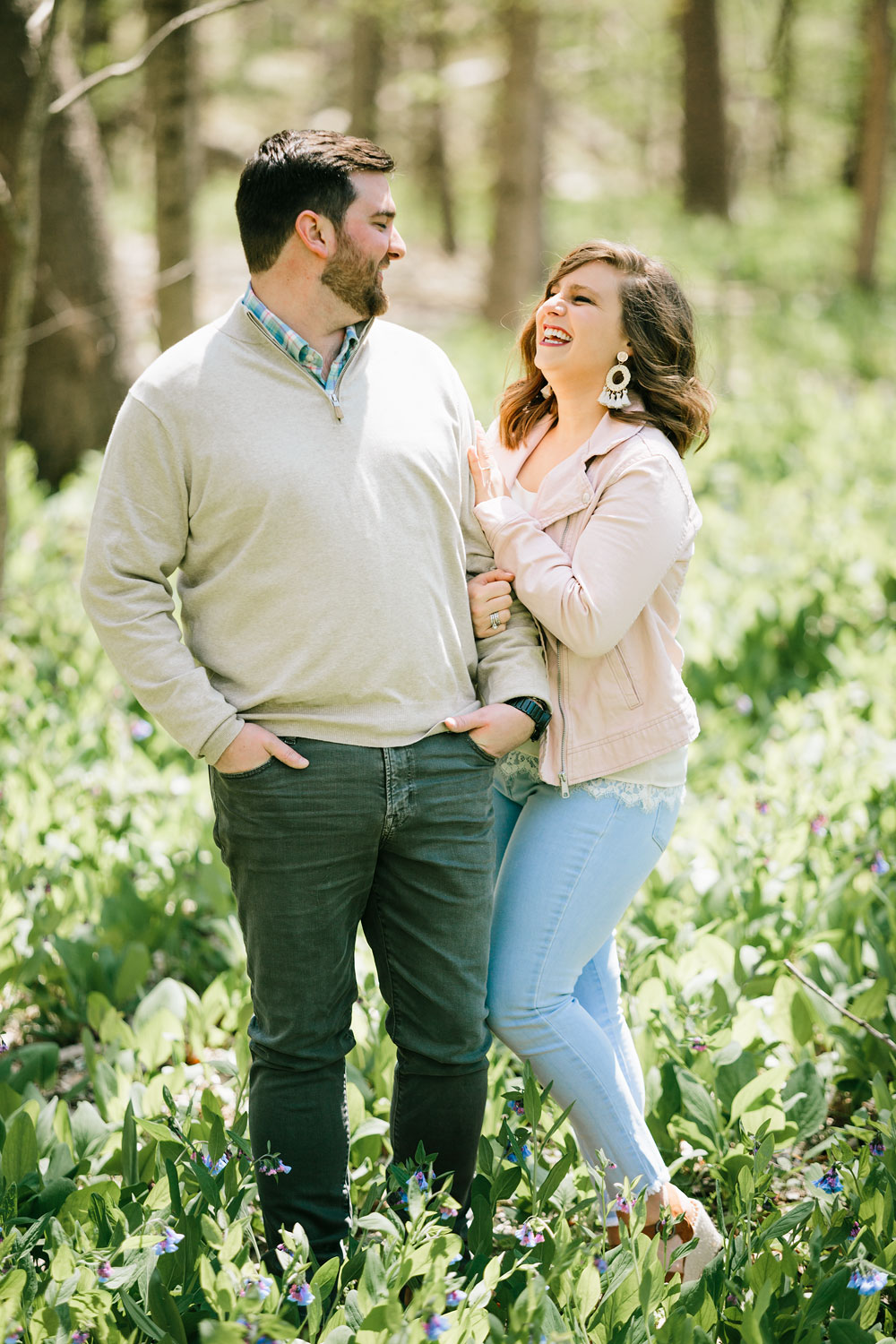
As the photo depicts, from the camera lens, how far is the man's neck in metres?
1.96

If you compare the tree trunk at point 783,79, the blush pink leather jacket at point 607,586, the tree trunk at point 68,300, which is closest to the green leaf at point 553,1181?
the blush pink leather jacket at point 607,586

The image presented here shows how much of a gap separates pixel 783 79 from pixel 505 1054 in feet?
65.9

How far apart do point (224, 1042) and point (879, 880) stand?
1.78m

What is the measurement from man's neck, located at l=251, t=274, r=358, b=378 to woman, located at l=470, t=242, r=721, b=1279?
1.21ft

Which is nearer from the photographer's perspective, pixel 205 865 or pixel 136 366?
pixel 205 865

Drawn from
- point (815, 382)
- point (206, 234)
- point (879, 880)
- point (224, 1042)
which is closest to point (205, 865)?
point (224, 1042)

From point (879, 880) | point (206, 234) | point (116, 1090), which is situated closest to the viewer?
point (116, 1090)

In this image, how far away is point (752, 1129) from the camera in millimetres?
2367

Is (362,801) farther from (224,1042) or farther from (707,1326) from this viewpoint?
(224,1042)

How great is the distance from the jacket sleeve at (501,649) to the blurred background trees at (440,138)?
2.10 ft

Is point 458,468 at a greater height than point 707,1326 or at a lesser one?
greater

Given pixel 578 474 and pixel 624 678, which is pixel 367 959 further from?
pixel 578 474

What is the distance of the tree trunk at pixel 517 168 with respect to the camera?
1052 centimetres

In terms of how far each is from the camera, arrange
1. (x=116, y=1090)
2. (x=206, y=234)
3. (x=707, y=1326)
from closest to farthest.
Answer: (x=707, y=1326), (x=116, y=1090), (x=206, y=234)
